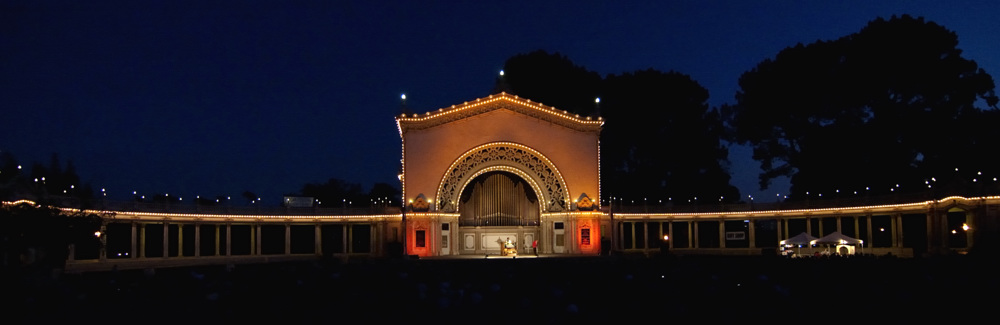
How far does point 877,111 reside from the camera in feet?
147

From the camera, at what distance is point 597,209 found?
41625 millimetres

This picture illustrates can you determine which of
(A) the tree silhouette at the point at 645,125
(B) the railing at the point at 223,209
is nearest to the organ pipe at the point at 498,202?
(B) the railing at the point at 223,209

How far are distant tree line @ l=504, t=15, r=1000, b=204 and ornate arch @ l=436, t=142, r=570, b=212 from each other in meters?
3.58

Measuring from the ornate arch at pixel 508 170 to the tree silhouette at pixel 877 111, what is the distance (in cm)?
1452

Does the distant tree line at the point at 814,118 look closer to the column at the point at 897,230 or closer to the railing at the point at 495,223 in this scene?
the column at the point at 897,230

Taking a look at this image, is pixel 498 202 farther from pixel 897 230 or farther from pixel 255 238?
pixel 897 230

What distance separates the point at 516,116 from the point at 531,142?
149 cm

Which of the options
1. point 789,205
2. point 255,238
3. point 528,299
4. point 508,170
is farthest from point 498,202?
point 528,299

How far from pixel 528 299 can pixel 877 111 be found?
122 feet

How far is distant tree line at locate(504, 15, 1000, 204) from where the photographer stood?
42062 mm

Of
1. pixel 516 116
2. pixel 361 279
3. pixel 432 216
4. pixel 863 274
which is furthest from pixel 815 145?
pixel 361 279

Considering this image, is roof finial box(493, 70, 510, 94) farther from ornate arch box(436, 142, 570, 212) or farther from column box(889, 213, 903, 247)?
column box(889, 213, 903, 247)

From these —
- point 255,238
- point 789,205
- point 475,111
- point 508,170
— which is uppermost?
point 475,111

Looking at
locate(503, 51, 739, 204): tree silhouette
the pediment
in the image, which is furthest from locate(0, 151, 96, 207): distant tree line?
locate(503, 51, 739, 204): tree silhouette
